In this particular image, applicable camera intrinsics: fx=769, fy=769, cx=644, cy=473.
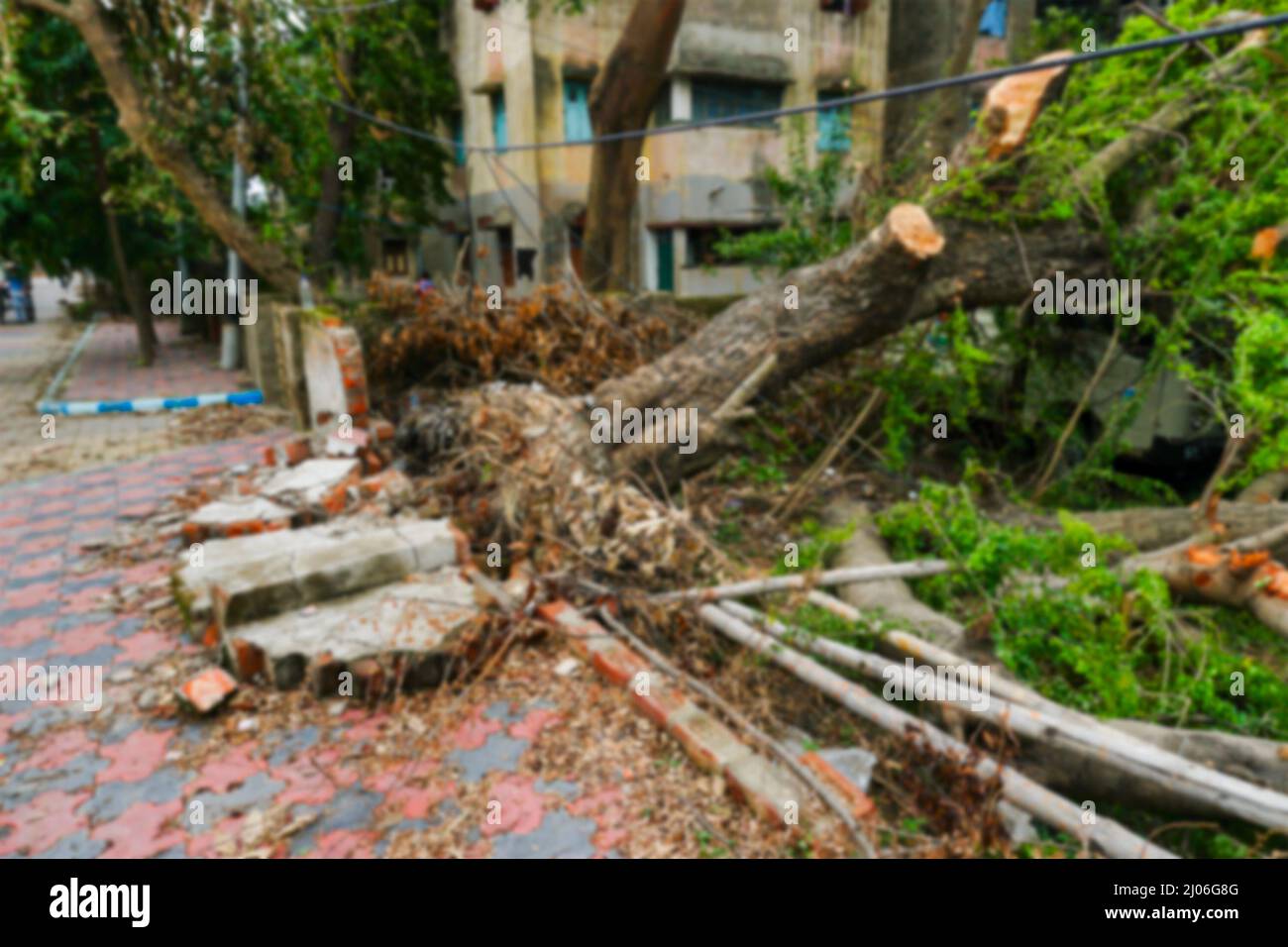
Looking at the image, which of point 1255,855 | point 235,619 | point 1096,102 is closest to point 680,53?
point 1096,102

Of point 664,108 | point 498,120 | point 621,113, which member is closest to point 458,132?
point 498,120

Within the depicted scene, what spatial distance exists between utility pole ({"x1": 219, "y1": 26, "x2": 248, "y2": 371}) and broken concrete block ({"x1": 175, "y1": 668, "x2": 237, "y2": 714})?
22.8ft

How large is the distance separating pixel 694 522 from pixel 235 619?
280cm

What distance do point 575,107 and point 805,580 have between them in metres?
14.0

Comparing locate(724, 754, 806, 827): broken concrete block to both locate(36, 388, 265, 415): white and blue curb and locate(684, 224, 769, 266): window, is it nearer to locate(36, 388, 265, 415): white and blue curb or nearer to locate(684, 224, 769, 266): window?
locate(36, 388, 265, 415): white and blue curb

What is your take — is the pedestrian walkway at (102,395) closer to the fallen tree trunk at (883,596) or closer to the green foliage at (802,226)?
the green foliage at (802,226)

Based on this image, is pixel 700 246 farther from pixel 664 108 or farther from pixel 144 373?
pixel 144 373

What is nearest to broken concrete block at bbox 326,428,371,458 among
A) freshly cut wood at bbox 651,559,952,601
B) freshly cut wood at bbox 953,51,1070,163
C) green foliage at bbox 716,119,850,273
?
freshly cut wood at bbox 651,559,952,601

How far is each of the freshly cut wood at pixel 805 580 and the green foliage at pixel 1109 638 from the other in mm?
192

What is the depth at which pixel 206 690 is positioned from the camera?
3383mm

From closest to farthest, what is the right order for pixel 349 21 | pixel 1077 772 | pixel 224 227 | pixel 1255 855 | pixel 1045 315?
pixel 1255 855 < pixel 1077 772 < pixel 1045 315 < pixel 224 227 < pixel 349 21

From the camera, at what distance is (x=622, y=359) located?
7.04 metres

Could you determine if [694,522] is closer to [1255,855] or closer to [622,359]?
[622,359]

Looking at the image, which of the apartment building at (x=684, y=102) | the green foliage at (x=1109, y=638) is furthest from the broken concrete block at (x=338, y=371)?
the apartment building at (x=684, y=102)
